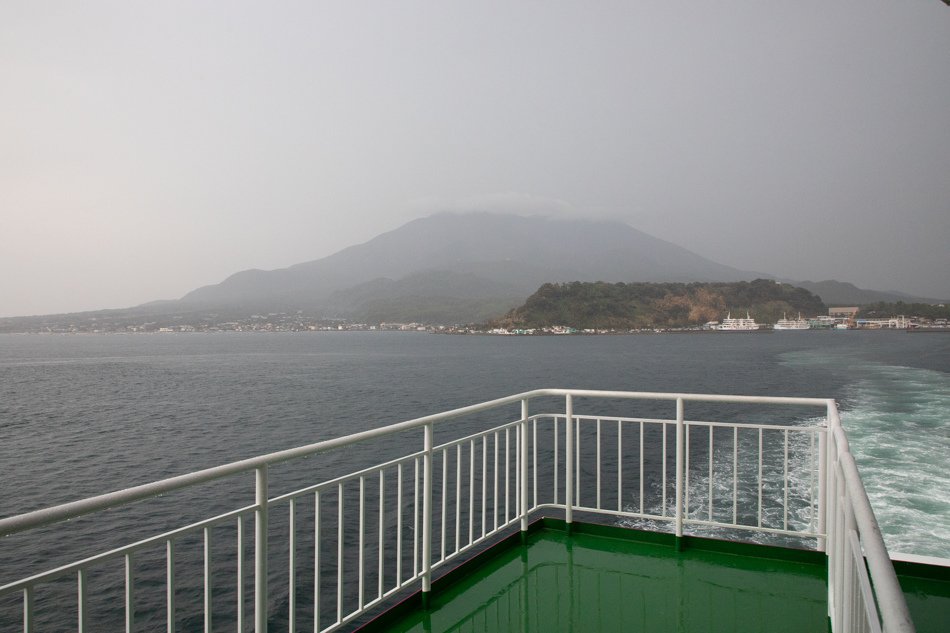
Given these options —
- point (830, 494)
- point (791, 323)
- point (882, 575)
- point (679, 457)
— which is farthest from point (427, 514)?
point (791, 323)

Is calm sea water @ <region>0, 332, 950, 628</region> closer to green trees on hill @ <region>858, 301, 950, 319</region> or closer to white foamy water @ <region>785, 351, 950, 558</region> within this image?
white foamy water @ <region>785, 351, 950, 558</region>

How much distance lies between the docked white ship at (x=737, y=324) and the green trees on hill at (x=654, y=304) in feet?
3.06

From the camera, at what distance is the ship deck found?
9.94ft

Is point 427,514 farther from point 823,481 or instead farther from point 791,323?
point 791,323

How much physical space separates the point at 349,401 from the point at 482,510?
27583mm

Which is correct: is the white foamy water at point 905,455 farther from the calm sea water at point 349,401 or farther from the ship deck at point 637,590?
the ship deck at point 637,590

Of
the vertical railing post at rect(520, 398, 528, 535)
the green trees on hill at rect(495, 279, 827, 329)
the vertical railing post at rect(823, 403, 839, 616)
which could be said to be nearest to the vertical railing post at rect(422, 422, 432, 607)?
the vertical railing post at rect(520, 398, 528, 535)

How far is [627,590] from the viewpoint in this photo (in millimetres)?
3412

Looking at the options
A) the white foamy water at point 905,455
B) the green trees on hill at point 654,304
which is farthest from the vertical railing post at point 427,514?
the green trees on hill at point 654,304

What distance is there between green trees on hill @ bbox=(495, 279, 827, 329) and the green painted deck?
89.5 metres

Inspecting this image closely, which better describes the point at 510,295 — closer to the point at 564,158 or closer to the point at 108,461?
the point at 564,158

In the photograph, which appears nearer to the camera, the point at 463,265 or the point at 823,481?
the point at 823,481

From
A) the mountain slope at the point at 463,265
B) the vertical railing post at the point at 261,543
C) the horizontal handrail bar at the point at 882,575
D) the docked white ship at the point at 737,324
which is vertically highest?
the mountain slope at the point at 463,265

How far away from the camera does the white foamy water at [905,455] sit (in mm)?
8180
